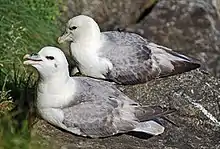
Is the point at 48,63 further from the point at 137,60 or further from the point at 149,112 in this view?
the point at 137,60

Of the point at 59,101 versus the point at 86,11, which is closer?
the point at 59,101

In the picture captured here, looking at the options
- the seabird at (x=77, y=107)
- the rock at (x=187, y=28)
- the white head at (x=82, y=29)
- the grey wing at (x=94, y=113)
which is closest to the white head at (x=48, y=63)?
the seabird at (x=77, y=107)

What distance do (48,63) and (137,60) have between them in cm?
128

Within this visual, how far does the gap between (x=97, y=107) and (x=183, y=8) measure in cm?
499

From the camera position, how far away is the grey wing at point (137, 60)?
20.8 feet

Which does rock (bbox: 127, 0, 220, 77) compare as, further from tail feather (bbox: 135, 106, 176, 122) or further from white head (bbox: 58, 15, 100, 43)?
tail feather (bbox: 135, 106, 176, 122)

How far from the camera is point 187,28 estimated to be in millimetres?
10125

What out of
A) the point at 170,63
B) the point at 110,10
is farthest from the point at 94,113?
the point at 110,10

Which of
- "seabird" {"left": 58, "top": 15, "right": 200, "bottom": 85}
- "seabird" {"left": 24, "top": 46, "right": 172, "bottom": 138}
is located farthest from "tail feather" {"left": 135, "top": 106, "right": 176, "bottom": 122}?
"seabird" {"left": 58, "top": 15, "right": 200, "bottom": 85}

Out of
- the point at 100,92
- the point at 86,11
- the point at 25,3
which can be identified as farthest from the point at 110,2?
the point at 100,92

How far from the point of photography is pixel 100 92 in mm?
5613

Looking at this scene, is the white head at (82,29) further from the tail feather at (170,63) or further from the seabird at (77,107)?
the seabird at (77,107)

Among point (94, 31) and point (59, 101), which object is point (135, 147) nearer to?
point (59, 101)

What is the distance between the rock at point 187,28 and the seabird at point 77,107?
14.6 feet
